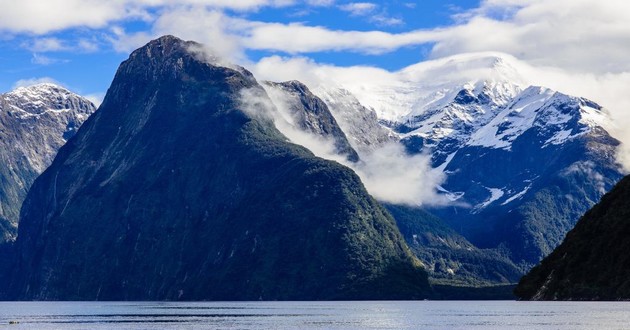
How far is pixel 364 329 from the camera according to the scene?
19938 centimetres

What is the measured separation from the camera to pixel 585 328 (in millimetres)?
168250

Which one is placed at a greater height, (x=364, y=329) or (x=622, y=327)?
(x=622, y=327)

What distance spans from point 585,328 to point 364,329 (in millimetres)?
44888

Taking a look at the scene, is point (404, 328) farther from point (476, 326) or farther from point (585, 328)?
point (585, 328)

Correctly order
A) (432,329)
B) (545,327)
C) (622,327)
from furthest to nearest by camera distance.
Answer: (432,329) < (545,327) < (622,327)

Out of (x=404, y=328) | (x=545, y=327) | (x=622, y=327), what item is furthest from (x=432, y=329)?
(x=622, y=327)

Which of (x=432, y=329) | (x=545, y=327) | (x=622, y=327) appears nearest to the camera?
(x=622, y=327)

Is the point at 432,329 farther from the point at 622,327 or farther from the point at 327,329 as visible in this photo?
the point at 622,327

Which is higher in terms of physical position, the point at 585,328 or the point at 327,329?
the point at 585,328

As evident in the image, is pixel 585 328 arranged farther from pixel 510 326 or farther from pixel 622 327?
pixel 510 326

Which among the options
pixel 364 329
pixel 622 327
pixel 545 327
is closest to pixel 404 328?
pixel 364 329

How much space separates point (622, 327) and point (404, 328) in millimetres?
45222

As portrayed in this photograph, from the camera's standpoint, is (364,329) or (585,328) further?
(364,329)

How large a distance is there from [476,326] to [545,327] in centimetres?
2199
